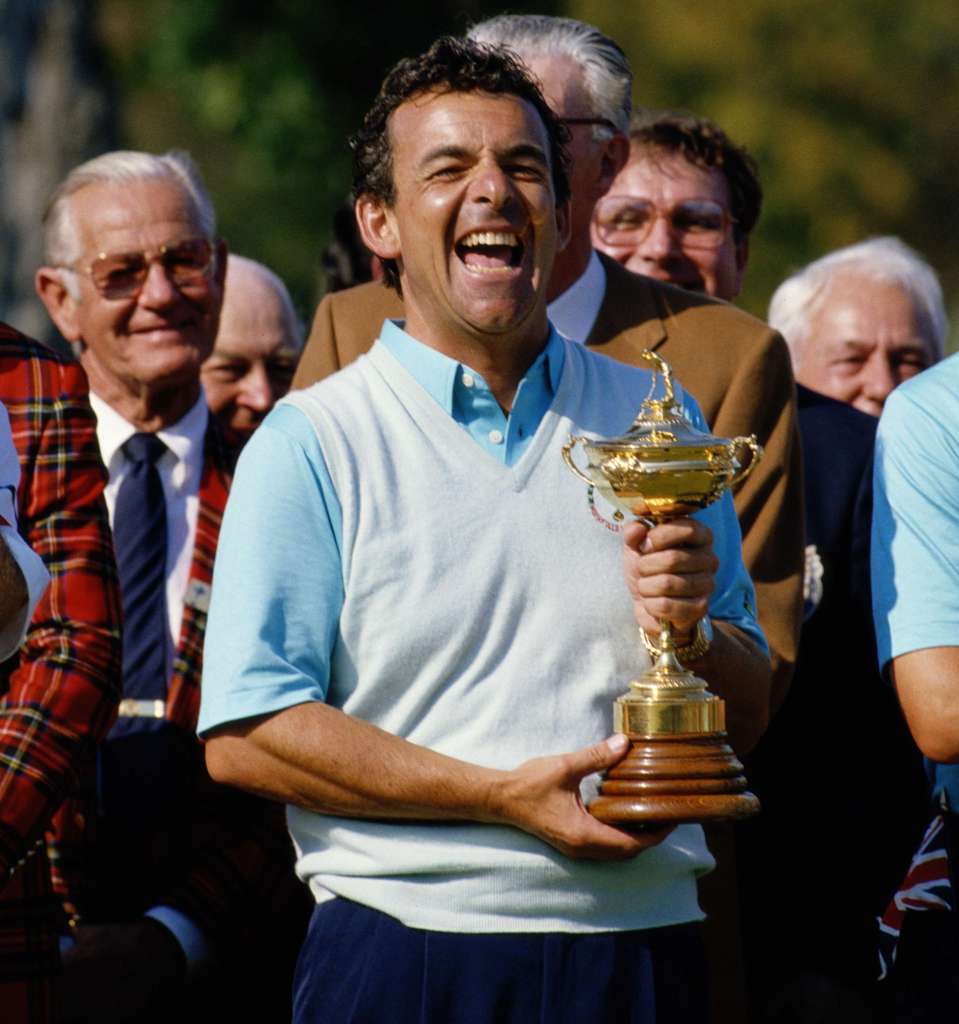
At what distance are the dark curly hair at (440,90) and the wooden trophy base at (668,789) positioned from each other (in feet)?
3.55

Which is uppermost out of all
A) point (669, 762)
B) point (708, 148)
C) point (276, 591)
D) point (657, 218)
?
point (708, 148)

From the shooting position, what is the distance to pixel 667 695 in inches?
144

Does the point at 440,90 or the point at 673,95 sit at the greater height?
the point at 673,95

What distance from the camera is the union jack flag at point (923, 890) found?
4.07 m

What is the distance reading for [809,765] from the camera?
545cm

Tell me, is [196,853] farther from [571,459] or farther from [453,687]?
[571,459]

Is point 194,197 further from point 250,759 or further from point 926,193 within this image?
point 926,193

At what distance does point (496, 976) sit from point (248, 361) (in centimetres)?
333

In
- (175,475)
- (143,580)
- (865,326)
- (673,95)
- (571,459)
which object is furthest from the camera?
(673,95)

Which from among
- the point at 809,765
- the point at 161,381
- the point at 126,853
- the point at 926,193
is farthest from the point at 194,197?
the point at 926,193

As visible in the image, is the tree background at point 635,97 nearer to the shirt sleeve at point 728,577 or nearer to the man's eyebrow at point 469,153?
the man's eyebrow at point 469,153

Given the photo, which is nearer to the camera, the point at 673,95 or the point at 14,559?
the point at 14,559

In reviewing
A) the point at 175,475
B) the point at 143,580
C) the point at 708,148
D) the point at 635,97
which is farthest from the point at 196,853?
the point at 635,97

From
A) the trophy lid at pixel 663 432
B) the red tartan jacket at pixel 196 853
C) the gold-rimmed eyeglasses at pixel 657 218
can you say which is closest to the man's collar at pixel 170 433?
the red tartan jacket at pixel 196 853
